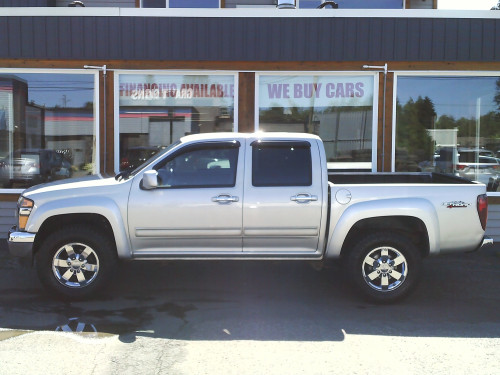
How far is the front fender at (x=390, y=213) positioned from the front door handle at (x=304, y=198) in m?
0.25

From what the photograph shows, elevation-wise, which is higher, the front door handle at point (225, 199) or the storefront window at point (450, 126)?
the storefront window at point (450, 126)

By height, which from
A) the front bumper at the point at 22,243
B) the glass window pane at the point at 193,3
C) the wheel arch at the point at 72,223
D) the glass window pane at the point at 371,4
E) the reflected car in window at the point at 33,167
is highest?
the glass window pane at the point at 371,4

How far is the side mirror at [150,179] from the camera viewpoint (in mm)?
5594

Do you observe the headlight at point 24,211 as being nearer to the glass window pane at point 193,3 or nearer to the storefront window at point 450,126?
the storefront window at point 450,126

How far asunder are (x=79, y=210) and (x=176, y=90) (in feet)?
13.5

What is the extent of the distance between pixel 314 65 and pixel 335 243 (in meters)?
4.15

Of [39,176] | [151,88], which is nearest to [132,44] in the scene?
[151,88]

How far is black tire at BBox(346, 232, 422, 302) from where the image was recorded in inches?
228

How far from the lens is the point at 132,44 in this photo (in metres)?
8.80

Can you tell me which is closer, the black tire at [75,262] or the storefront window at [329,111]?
the black tire at [75,262]

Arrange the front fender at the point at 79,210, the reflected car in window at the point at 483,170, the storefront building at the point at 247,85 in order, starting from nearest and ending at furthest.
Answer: the front fender at the point at 79,210
the storefront building at the point at 247,85
the reflected car in window at the point at 483,170

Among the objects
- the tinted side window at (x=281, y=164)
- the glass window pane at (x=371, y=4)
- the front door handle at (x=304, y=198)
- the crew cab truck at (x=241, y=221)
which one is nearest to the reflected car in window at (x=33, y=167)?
the crew cab truck at (x=241, y=221)

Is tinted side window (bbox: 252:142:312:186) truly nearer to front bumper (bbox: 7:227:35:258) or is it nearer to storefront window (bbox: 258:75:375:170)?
front bumper (bbox: 7:227:35:258)

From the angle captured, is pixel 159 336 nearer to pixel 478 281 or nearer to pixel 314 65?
pixel 478 281
